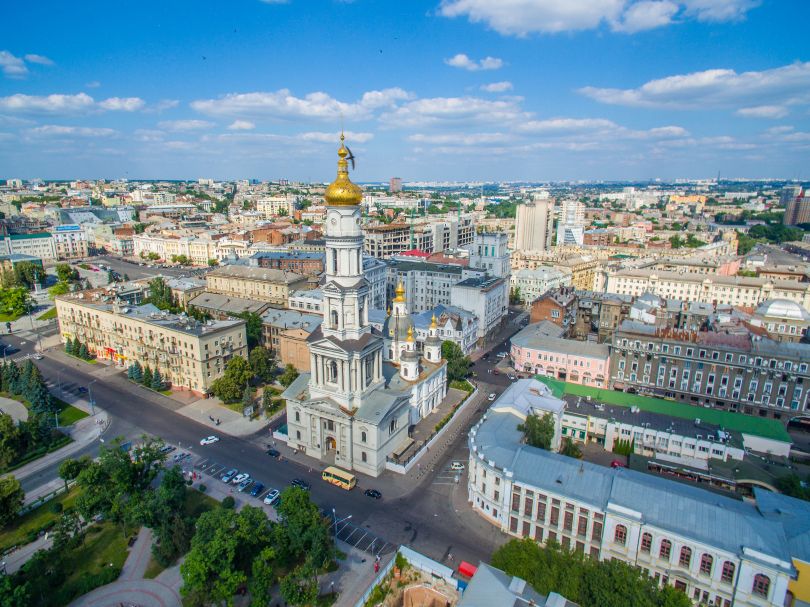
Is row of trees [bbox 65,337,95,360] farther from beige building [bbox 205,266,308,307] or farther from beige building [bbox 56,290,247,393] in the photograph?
beige building [bbox 205,266,308,307]

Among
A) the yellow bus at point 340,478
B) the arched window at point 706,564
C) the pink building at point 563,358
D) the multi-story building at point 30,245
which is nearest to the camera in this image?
the arched window at point 706,564

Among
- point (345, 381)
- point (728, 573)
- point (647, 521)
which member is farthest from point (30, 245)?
point (728, 573)

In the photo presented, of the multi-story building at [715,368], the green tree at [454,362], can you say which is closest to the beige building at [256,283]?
the green tree at [454,362]

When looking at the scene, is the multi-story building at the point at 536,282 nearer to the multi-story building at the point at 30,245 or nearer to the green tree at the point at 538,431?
the green tree at the point at 538,431

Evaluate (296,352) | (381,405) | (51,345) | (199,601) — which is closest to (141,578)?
(199,601)

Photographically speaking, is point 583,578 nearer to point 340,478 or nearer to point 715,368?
point 340,478
